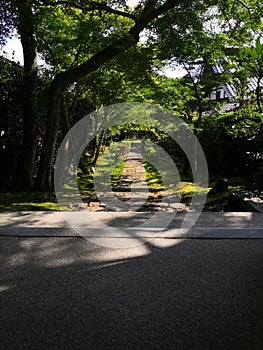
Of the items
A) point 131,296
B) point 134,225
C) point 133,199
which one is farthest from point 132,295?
point 133,199

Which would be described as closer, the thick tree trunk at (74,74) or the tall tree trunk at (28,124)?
the thick tree trunk at (74,74)

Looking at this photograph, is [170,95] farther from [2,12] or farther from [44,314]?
[44,314]

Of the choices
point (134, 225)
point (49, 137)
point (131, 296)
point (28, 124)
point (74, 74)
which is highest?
point (74, 74)

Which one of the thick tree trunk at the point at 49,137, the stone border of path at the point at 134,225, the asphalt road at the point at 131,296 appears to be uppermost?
the thick tree trunk at the point at 49,137

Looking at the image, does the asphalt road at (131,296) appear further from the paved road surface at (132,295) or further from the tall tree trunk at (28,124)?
the tall tree trunk at (28,124)

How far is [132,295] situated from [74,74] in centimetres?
569

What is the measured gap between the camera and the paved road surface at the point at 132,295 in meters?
1.85

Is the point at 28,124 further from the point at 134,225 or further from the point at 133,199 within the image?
the point at 134,225

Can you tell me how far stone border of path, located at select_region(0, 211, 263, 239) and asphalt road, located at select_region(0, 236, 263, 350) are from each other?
0.30m

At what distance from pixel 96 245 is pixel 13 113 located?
604 centimetres

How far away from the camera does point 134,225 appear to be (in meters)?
4.20

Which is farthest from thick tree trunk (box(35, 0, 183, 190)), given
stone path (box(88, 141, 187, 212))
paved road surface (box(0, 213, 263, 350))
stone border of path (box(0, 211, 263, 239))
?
paved road surface (box(0, 213, 263, 350))

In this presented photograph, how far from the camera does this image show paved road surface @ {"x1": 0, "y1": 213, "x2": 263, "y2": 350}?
6.06 feet

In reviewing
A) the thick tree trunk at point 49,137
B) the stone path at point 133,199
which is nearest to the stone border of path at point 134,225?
the stone path at point 133,199
